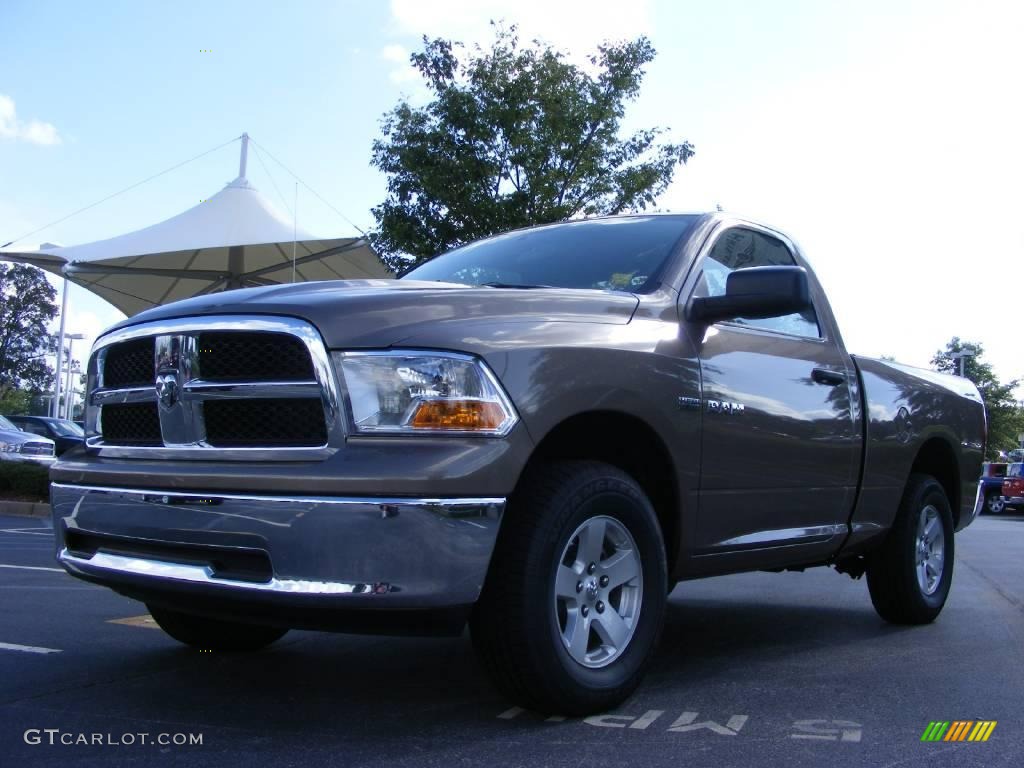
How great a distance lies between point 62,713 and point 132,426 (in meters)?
0.92

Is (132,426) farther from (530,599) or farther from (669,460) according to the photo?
(669,460)

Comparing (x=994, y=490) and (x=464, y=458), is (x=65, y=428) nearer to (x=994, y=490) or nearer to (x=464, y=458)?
(x=994, y=490)

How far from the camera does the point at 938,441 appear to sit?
593 centimetres

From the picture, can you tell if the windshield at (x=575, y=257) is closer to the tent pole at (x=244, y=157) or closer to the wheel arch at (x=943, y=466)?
the wheel arch at (x=943, y=466)

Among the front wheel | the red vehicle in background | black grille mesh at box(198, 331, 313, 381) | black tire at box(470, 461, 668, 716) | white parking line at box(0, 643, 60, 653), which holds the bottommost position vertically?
the front wheel

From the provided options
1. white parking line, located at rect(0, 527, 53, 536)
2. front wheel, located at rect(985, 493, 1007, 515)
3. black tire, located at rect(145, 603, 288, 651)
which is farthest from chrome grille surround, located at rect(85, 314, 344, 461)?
front wheel, located at rect(985, 493, 1007, 515)

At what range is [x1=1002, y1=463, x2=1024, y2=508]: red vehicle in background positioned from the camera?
27406 mm

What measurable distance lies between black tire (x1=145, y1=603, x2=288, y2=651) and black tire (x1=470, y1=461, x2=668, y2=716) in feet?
4.50

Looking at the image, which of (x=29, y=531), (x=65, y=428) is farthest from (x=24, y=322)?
(x=29, y=531)

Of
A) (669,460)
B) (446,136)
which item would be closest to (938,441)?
(669,460)

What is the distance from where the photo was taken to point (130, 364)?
3.60 meters

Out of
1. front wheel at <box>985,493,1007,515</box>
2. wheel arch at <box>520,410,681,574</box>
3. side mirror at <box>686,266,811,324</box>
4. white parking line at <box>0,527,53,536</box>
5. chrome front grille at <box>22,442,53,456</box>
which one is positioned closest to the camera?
wheel arch at <box>520,410,681,574</box>

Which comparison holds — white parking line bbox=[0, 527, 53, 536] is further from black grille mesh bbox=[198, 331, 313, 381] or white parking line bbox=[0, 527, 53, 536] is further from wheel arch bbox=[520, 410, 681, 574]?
wheel arch bbox=[520, 410, 681, 574]

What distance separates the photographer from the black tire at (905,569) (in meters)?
5.54
